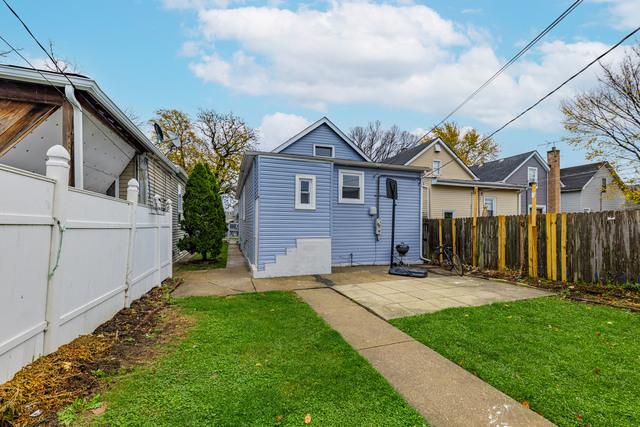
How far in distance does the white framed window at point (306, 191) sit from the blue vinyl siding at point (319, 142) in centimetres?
462

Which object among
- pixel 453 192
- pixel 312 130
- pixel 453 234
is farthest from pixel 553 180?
pixel 312 130

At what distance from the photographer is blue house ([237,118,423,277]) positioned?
8297mm

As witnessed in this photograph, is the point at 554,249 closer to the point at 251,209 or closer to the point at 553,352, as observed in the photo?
the point at 553,352

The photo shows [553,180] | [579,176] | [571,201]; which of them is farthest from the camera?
[579,176]

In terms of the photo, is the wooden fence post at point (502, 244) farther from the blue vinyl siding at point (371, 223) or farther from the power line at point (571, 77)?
the blue vinyl siding at point (371, 223)

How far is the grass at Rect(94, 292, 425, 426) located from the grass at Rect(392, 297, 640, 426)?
3.64 feet

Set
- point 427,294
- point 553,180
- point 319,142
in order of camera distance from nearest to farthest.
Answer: point 427,294 → point 319,142 → point 553,180

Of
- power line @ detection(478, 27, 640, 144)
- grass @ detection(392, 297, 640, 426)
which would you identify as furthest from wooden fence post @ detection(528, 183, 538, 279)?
grass @ detection(392, 297, 640, 426)

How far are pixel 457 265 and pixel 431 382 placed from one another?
7.24 meters

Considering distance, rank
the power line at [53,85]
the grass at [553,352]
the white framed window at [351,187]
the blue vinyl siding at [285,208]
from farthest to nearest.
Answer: the white framed window at [351,187], the blue vinyl siding at [285,208], the power line at [53,85], the grass at [553,352]

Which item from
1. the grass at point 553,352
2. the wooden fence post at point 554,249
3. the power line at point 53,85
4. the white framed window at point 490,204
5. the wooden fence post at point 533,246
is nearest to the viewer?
the grass at point 553,352

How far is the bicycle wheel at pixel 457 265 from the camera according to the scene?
347 inches

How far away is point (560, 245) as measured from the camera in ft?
23.2

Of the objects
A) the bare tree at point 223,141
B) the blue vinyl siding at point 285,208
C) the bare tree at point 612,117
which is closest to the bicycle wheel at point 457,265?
the blue vinyl siding at point 285,208
